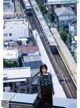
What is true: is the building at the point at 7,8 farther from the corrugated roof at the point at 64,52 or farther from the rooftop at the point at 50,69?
the corrugated roof at the point at 64,52

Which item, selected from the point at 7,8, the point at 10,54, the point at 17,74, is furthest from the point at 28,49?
the point at 7,8

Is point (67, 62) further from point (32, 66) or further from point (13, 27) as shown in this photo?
point (13, 27)

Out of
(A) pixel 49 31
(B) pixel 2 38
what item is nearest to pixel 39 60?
(A) pixel 49 31

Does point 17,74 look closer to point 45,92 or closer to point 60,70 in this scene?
point 60,70

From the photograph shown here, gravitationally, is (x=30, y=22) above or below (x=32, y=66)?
above

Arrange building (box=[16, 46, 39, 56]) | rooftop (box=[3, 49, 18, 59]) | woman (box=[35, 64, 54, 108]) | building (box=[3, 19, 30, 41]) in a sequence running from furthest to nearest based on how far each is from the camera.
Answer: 1. building (box=[16, 46, 39, 56])
2. building (box=[3, 19, 30, 41])
3. rooftop (box=[3, 49, 18, 59])
4. woman (box=[35, 64, 54, 108])

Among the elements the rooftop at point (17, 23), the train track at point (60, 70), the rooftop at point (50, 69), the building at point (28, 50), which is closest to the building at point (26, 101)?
the rooftop at point (50, 69)

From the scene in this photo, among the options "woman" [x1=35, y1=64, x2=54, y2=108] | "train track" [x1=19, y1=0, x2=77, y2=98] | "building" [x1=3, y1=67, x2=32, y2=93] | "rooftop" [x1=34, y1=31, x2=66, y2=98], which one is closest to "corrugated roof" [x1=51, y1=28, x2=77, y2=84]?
"train track" [x1=19, y1=0, x2=77, y2=98]

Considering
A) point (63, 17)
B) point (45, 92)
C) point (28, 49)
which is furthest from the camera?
point (28, 49)

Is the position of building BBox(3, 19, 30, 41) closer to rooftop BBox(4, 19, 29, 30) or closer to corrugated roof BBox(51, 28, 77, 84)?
rooftop BBox(4, 19, 29, 30)

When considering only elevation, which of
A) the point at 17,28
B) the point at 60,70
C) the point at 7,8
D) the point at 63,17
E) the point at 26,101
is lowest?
the point at 26,101

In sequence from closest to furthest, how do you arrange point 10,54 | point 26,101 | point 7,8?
1. point 26,101
2. point 7,8
3. point 10,54
